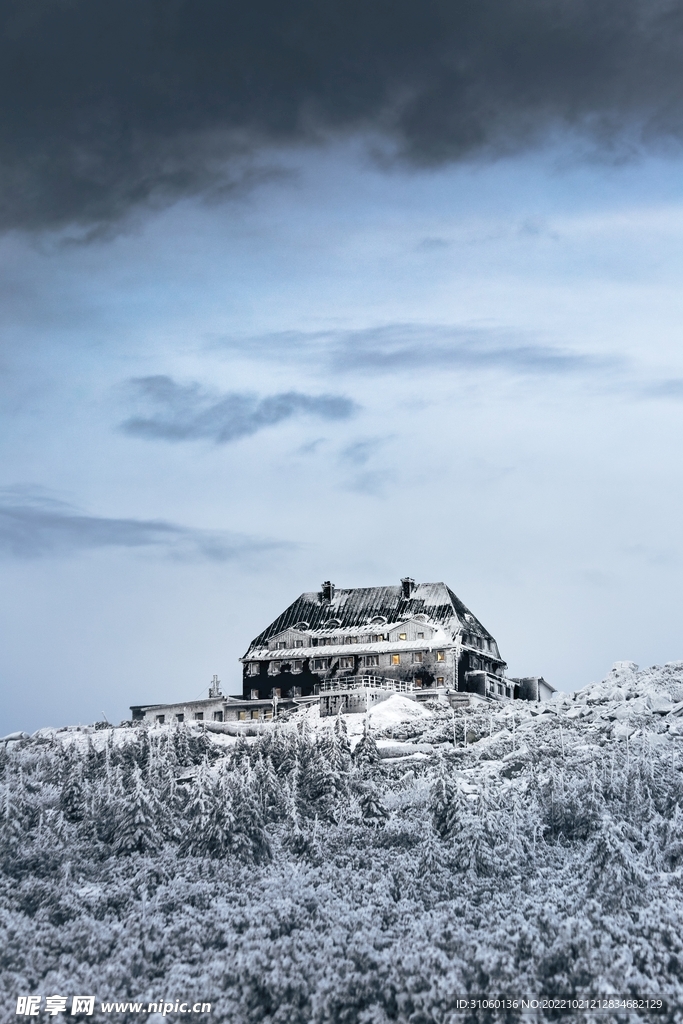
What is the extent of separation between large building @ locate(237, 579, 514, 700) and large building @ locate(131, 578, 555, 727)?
0.27 ft

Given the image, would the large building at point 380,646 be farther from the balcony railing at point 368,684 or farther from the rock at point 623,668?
the rock at point 623,668

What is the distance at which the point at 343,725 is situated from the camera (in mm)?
68062

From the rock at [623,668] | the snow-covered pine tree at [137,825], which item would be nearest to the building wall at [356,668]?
the rock at [623,668]

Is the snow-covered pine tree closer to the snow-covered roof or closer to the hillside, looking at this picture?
the hillside

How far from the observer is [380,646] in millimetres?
87812

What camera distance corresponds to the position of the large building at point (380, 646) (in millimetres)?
86500

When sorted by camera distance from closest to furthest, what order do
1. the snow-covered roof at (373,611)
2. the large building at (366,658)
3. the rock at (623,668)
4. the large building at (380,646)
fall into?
the rock at (623,668) → the large building at (366,658) → the large building at (380,646) → the snow-covered roof at (373,611)

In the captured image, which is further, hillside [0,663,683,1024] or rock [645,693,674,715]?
rock [645,693,674,715]

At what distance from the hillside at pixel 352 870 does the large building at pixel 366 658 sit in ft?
52.6

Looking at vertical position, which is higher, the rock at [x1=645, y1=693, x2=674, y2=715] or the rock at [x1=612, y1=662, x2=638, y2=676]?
the rock at [x1=612, y1=662, x2=638, y2=676]

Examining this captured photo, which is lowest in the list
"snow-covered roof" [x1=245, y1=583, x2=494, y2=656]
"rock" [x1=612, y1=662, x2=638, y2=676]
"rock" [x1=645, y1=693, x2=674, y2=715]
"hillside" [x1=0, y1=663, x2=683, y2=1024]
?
"hillside" [x1=0, y1=663, x2=683, y2=1024]

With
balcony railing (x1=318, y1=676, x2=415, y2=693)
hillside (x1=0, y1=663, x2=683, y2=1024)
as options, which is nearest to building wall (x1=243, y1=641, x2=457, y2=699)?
balcony railing (x1=318, y1=676, x2=415, y2=693)

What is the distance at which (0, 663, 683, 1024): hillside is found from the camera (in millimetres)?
44188

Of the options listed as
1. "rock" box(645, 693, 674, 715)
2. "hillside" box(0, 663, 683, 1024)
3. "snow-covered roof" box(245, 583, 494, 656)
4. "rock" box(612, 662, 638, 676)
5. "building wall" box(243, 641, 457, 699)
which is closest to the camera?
"hillside" box(0, 663, 683, 1024)
